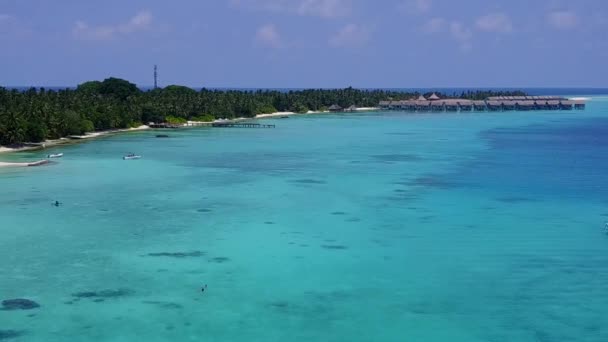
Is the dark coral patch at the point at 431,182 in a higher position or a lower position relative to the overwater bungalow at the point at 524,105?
lower

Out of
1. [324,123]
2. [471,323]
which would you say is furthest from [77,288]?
[324,123]

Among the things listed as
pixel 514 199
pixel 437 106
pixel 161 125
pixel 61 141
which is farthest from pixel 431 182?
pixel 437 106

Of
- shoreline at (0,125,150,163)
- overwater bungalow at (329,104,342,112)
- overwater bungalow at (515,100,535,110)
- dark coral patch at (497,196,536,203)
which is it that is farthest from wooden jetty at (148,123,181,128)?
overwater bungalow at (515,100,535,110)

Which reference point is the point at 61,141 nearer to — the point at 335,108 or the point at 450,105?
the point at 335,108

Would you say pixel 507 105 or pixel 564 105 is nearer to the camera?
pixel 507 105

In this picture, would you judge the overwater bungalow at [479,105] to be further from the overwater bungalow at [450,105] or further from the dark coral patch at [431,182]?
the dark coral patch at [431,182]

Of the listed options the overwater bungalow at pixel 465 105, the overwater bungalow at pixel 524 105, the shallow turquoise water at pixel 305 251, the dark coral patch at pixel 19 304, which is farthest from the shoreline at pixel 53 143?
the overwater bungalow at pixel 524 105
